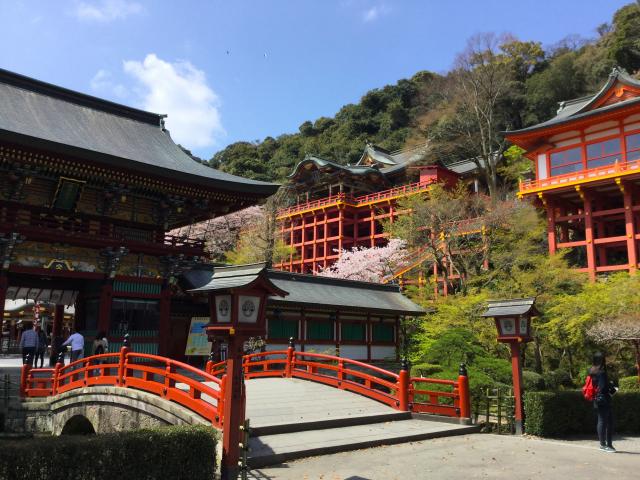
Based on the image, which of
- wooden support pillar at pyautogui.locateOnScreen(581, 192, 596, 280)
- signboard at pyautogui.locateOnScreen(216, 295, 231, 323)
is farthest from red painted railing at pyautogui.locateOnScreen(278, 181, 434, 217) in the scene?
signboard at pyautogui.locateOnScreen(216, 295, 231, 323)

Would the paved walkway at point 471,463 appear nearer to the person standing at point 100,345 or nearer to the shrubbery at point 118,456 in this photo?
the shrubbery at point 118,456

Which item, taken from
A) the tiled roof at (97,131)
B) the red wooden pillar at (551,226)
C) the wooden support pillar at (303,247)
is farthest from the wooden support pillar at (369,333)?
the wooden support pillar at (303,247)

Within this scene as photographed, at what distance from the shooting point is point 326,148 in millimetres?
77500

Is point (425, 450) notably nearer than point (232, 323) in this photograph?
No

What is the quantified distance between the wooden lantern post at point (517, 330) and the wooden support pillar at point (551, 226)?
1945cm

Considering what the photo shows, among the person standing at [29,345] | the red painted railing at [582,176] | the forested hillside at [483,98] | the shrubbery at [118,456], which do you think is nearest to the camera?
the shrubbery at [118,456]

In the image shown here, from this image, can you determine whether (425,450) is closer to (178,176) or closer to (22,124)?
(178,176)

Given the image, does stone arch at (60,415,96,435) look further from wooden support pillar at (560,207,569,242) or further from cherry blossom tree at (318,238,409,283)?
wooden support pillar at (560,207,569,242)

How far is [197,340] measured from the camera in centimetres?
2127

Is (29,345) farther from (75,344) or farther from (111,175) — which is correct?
(111,175)

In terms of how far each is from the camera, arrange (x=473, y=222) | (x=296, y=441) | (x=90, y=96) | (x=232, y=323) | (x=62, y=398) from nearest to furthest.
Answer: (x=232, y=323)
(x=296, y=441)
(x=62, y=398)
(x=90, y=96)
(x=473, y=222)

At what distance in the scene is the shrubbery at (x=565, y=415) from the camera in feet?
38.1

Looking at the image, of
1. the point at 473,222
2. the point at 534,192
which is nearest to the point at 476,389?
the point at 473,222

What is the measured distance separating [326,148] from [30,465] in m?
73.2
